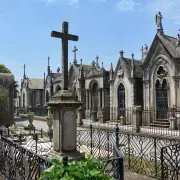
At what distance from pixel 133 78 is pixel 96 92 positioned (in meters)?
7.75

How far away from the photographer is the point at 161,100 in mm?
22531

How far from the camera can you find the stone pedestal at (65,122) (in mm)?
7789

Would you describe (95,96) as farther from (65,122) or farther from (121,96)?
(65,122)

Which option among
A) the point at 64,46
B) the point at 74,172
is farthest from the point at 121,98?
the point at 74,172

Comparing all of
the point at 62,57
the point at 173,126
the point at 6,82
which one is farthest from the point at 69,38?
the point at 173,126

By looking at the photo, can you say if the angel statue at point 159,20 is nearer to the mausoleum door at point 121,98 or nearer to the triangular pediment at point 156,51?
the triangular pediment at point 156,51

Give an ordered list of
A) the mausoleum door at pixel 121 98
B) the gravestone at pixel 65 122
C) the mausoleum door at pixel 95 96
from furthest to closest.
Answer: the mausoleum door at pixel 95 96, the mausoleum door at pixel 121 98, the gravestone at pixel 65 122

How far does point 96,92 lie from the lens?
31453 millimetres

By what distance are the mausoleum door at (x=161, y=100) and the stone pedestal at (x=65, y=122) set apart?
50.6 feet

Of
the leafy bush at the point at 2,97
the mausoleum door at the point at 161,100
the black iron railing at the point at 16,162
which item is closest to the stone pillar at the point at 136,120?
the mausoleum door at the point at 161,100

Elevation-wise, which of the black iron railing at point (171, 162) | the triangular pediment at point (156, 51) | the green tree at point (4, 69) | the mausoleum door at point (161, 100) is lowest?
the black iron railing at point (171, 162)

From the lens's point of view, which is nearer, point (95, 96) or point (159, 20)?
point (159, 20)

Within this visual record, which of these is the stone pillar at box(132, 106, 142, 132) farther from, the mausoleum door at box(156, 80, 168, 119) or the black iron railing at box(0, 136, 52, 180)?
the black iron railing at box(0, 136, 52, 180)

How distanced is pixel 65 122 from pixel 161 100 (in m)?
16.4
